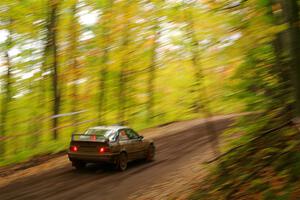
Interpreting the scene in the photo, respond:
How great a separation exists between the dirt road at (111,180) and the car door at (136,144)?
18.0 inches

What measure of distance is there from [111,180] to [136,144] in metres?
3.03

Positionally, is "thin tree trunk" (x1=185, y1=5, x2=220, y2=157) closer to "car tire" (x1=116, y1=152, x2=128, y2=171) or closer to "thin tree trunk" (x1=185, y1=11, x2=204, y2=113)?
"thin tree trunk" (x1=185, y1=11, x2=204, y2=113)

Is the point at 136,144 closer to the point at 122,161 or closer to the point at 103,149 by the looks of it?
the point at 122,161

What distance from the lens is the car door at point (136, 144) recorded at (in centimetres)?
1446

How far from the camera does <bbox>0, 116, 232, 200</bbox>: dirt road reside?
10039 millimetres

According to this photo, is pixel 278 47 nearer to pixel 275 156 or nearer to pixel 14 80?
pixel 275 156

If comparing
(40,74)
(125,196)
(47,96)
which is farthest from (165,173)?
(47,96)

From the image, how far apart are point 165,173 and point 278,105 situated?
18.4ft

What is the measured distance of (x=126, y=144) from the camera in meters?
13.9

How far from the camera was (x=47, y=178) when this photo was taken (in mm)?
12367

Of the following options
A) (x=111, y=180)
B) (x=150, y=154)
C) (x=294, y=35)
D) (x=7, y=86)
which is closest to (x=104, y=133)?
(x=111, y=180)

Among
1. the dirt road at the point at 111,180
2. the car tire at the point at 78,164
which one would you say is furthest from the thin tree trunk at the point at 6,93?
the car tire at the point at 78,164

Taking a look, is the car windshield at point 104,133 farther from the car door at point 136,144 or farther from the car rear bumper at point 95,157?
the car door at point 136,144

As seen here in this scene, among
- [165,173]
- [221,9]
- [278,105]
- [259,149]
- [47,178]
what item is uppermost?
[221,9]
